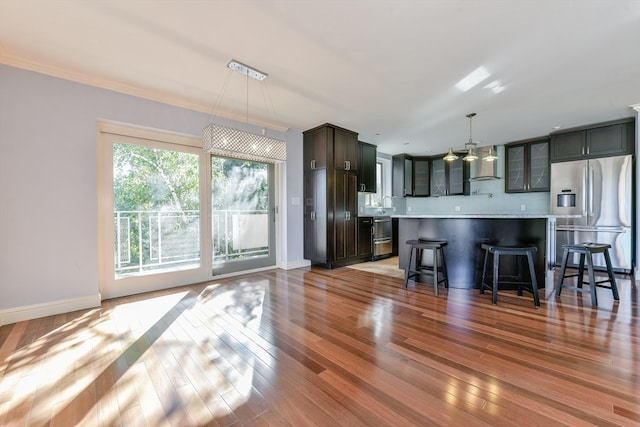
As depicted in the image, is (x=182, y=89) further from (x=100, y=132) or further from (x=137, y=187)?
(x=137, y=187)

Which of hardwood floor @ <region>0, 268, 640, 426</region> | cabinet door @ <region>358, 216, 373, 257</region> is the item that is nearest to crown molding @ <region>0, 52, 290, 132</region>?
hardwood floor @ <region>0, 268, 640, 426</region>

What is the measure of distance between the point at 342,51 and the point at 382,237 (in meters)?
3.93

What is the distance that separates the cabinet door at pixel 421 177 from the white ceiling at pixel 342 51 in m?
3.08

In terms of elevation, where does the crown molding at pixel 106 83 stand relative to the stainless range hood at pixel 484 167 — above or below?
above

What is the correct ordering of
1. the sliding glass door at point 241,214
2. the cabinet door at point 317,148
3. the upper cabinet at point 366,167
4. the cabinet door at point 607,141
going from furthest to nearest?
the upper cabinet at point 366,167
the cabinet door at point 317,148
the cabinet door at point 607,141
the sliding glass door at point 241,214

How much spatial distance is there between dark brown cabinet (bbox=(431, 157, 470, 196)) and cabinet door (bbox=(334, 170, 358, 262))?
2851 millimetres

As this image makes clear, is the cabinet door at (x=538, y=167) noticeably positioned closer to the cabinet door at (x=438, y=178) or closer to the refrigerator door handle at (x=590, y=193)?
the refrigerator door handle at (x=590, y=193)

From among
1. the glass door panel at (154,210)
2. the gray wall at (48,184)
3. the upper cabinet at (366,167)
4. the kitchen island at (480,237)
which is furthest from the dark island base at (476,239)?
the gray wall at (48,184)

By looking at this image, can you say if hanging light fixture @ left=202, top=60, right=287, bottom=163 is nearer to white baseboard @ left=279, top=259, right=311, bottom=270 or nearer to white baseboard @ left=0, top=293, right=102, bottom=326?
white baseboard @ left=0, top=293, right=102, bottom=326

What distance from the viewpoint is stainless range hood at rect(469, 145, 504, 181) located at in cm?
571

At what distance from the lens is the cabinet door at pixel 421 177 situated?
6926mm

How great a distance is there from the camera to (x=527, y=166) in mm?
5555

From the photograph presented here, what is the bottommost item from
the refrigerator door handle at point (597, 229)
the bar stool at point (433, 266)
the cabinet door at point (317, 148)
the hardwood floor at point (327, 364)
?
the hardwood floor at point (327, 364)

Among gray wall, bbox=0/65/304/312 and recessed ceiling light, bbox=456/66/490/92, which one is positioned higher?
recessed ceiling light, bbox=456/66/490/92
